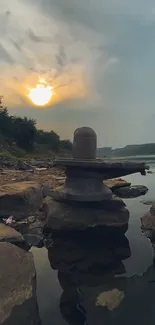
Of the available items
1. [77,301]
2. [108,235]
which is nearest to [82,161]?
[108,235]

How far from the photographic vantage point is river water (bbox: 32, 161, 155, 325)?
16.0 ft

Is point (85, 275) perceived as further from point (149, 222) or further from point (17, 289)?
point (149, 222)

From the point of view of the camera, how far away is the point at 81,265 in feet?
23.7

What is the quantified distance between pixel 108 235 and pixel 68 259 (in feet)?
8.47

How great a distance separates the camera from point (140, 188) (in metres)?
23.3

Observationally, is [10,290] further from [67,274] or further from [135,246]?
[135,246]

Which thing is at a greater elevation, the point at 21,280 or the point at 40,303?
the point at 21,280

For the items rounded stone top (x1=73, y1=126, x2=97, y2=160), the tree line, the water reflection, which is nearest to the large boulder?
the water reflection

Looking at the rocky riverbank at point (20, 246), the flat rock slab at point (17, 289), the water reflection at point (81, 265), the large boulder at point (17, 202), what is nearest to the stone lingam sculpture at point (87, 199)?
the rocky riverbank at point (20, 246)

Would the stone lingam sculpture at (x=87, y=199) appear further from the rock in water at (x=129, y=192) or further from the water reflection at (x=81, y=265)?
the rock in water at (x=129, y=192)

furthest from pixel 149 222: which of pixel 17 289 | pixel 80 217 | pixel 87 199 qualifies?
pixel 17 289

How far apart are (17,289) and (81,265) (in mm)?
3225

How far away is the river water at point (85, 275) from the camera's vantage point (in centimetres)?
488

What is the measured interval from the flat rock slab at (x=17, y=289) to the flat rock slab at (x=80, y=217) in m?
4.54
